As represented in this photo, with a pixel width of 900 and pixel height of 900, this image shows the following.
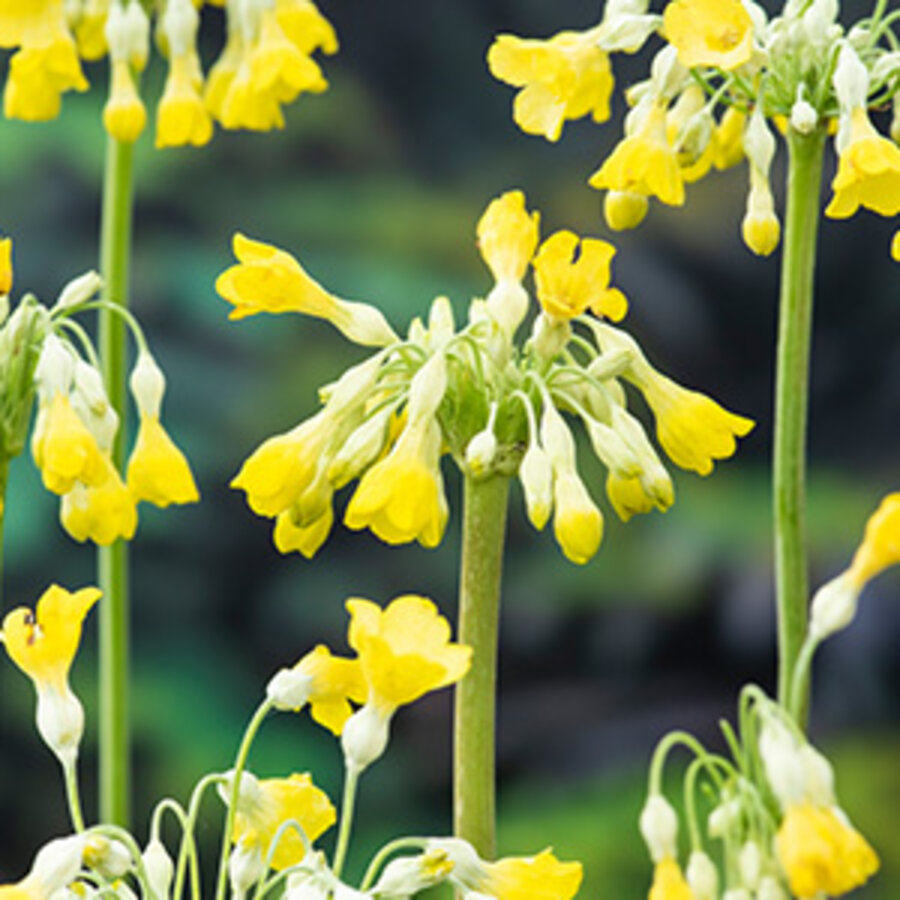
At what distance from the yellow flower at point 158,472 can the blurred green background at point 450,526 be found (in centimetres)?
176

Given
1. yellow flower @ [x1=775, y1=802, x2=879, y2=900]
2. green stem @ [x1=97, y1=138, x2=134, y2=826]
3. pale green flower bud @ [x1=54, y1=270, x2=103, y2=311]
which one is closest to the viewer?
yellow flower @ [x1=775, y1=802, x2=879, y2=900]

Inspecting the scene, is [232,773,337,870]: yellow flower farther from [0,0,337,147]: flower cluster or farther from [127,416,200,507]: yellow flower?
[0,0,337,147]: flower cluster

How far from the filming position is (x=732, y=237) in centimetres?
338

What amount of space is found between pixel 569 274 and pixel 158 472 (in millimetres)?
350

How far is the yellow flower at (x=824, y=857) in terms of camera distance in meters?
0.85

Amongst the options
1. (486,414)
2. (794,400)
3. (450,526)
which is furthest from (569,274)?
(450,526)

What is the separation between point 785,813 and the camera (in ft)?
2.92

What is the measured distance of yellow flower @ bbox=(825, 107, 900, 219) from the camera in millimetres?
1091

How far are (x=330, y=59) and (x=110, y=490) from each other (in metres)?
2.45

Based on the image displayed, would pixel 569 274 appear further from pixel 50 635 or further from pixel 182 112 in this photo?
pixel 182 112

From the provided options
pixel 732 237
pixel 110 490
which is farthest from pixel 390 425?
pixel 732 237

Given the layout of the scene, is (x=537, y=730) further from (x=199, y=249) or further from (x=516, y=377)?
(x=516, y=377)

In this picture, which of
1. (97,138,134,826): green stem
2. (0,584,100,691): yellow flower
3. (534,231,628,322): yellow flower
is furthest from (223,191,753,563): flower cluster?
(97,138,134,826): green stem

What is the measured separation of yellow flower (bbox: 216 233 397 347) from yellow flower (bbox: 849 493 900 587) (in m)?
0.30
